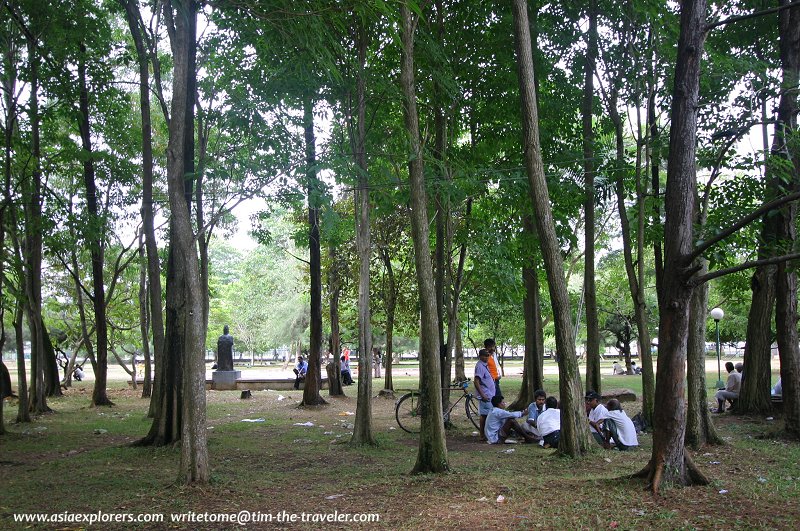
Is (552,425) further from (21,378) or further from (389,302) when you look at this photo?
(389,302)

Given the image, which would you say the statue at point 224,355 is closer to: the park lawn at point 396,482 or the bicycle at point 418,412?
the bicycle at point 418,412

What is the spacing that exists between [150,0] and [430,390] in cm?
970

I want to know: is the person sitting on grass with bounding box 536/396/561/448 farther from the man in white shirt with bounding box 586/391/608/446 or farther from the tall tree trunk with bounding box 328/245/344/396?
the tall tree trunk with bounding box 328/245/344/396

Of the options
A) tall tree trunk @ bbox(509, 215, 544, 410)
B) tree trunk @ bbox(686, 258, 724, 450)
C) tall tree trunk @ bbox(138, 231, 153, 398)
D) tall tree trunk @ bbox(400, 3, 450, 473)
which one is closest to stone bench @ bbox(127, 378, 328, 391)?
tall tree trunk @ bbox(138, 231, 153, 398)

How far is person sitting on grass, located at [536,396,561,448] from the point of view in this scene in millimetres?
10828

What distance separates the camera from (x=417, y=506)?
Result: 6.75m

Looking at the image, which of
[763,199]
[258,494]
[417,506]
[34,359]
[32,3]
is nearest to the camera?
[417,506]

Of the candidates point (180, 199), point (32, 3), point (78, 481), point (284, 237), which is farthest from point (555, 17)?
point (284, 237)

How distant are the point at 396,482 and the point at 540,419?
403 centimetres

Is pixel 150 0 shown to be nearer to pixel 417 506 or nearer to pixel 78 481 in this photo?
pixel 78 481

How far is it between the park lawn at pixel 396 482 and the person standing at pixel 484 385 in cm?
67

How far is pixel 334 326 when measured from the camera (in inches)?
876

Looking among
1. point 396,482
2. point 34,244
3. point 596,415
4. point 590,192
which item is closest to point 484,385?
point 596,415

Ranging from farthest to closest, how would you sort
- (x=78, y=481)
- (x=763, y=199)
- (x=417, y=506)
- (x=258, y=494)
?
(x=763, y=199)
(x=78, y=481)
(x=258, y=494)
(x=417, y=506)
